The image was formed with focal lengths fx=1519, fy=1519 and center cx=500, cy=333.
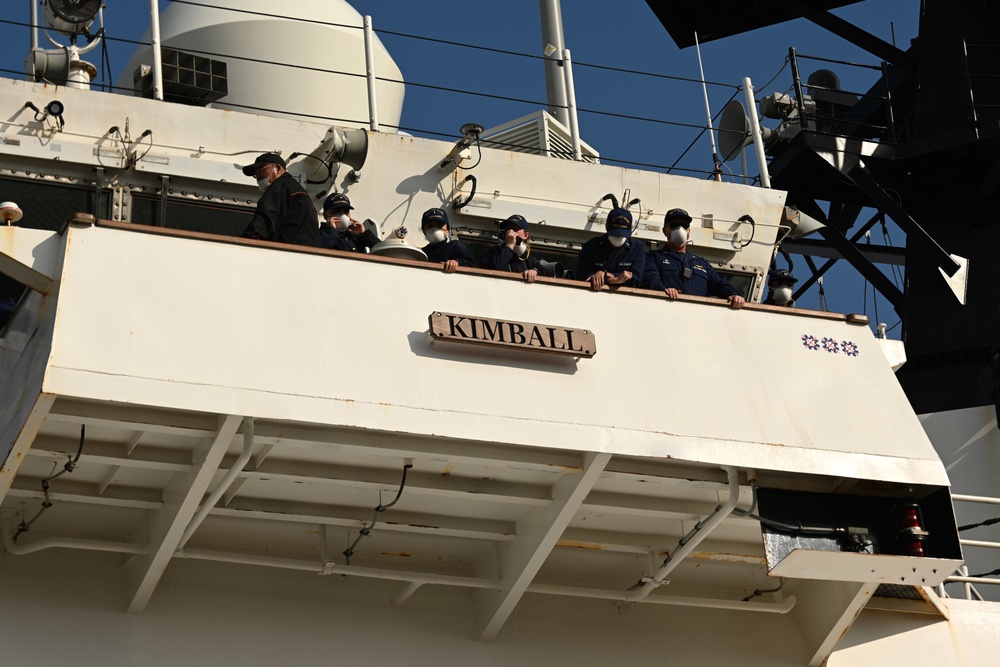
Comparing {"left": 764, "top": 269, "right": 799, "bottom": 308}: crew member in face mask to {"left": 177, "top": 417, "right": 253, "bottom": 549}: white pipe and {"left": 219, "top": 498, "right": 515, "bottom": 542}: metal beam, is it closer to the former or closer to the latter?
{"left": 219, "top": 498, "right": 515, "bottom": 542}: metal beam

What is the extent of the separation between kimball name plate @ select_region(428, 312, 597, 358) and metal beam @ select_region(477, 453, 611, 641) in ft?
2.34

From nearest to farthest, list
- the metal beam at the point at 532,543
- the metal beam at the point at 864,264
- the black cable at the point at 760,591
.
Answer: the metal beam at the point at 532,543 → the black cable at the point at 760,591 → the metal beam at the point at 864,264

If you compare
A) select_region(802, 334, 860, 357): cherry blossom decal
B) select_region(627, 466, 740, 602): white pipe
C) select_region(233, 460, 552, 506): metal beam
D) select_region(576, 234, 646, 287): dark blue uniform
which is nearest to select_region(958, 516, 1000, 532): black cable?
select_region(802, 334, 860, 357): cherry blossom decal

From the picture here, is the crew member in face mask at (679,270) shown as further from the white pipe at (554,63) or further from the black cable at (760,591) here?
the white pipe at (554,63)

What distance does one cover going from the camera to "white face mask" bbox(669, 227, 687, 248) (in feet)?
38.3

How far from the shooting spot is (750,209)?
44.4 ft

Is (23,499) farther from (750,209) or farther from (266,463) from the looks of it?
(750,209)

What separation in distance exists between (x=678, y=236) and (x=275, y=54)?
4.64 metres

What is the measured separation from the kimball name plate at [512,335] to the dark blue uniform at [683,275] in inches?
68.7

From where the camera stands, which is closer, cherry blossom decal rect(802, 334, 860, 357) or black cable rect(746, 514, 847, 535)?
black cable rect(746, 514, 847, 535)

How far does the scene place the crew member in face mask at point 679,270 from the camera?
11.4m

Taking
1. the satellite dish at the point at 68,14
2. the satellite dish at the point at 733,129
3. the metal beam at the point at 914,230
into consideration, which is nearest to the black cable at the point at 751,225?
the satellite dish at the point at 733,129

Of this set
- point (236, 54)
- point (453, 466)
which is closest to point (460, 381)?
point (453, 466)

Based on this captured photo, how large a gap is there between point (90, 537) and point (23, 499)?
0.63 metres
